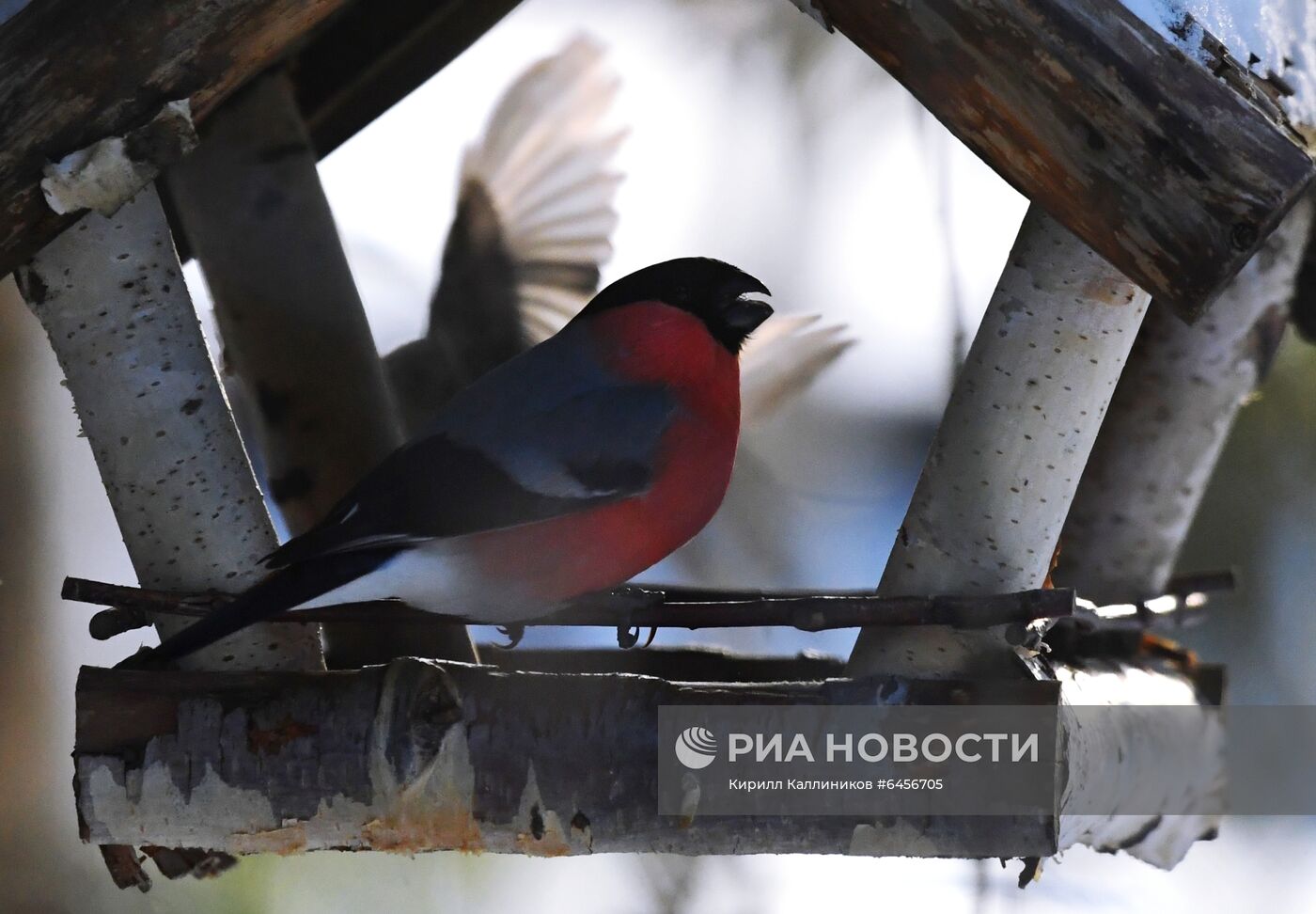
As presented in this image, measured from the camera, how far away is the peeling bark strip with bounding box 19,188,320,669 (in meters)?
0.94

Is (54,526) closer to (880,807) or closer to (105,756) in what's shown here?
(105,756)

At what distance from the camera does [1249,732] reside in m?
1.44

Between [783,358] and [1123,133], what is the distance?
595 mm

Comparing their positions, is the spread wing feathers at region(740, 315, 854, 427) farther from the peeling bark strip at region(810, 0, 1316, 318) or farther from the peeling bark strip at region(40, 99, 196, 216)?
the peeling bark strip at region(40, 99, 196, 216)

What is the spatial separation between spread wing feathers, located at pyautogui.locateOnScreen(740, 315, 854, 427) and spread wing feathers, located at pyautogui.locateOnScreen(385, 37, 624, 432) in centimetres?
23

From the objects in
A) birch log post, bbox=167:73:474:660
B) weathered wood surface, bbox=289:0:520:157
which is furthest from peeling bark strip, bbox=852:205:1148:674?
weathered wood surface, bbox=289:0:520:157

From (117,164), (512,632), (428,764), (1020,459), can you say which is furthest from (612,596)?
(117,164)

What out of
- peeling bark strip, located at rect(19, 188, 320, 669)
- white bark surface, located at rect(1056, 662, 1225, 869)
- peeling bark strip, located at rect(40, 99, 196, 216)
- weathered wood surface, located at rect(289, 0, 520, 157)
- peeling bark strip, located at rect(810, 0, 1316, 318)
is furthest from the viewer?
weathered wood surface, located at rect(289, 0, 520, 157)

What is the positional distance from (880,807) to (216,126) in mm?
1061

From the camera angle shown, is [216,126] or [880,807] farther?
[216,126]

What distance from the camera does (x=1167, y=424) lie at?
5.25ft

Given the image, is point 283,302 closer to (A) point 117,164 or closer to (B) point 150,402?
(B) point 150,402

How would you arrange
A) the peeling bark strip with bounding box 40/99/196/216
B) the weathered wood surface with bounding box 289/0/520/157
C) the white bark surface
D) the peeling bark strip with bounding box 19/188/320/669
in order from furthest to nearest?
1. the weathered wood surface with bounding box 289/0/520/157
2. the white bark surface
3. the peeling bark strip with bounding box 19/188/320/669
4. the peeling bark strip with bounding box 40/99/196/216

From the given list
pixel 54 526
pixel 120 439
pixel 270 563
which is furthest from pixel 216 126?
pixel 54 526
